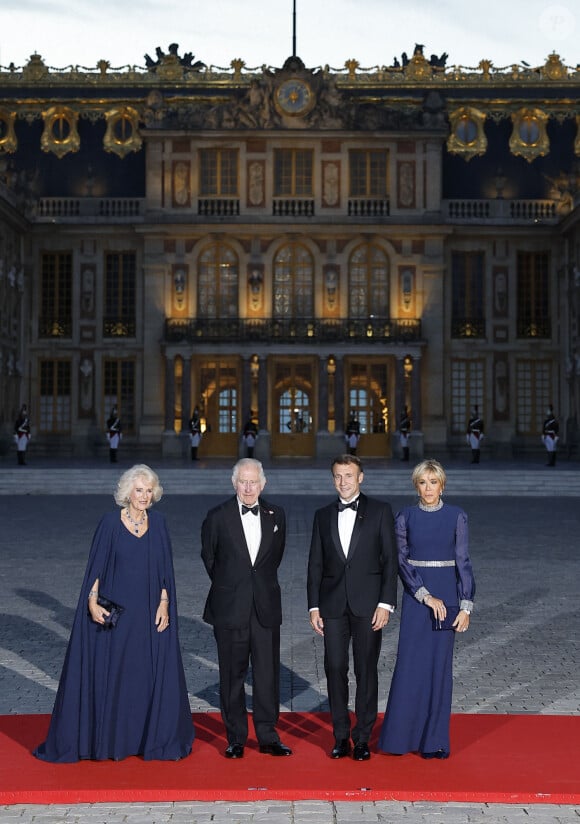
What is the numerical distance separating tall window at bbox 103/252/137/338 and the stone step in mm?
12547

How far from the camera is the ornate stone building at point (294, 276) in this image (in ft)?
127

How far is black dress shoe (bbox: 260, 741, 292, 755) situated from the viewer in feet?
22.1

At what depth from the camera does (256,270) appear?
1548 inches

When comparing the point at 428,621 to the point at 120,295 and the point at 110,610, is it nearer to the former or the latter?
the point at 110,610

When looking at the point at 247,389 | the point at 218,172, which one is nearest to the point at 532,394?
the point at 247,389

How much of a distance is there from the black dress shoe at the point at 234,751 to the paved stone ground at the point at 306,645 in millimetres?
701

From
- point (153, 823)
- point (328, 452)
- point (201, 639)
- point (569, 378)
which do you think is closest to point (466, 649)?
point (201, 639)

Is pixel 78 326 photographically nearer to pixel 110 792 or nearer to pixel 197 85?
pixel 197 85

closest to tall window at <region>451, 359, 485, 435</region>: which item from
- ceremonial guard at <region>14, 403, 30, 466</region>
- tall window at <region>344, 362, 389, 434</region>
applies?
tall window at <region>344, 362, 389, 434</region>

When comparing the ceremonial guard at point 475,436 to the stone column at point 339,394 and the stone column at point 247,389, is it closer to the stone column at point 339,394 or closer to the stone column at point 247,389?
the stone column at point 339,394

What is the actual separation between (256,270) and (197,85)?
760cm

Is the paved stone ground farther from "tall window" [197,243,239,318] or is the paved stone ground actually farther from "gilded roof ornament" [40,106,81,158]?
"gilded roof ornament" [40,106,81,158]

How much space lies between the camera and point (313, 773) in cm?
639

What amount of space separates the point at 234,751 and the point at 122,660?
818mm
